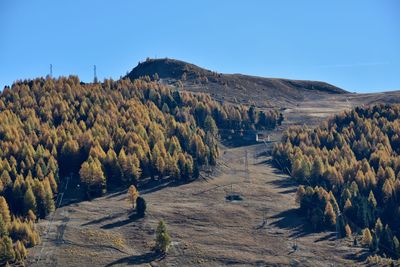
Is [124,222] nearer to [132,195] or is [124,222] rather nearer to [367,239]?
[132,195]

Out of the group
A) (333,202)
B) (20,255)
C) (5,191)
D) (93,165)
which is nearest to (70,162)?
(93,165)

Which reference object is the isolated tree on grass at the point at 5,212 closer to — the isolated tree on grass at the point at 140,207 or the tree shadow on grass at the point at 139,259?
the tree shadow on grass at the point at 139,259

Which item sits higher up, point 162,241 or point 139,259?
point 162,241

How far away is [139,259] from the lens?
130 meters

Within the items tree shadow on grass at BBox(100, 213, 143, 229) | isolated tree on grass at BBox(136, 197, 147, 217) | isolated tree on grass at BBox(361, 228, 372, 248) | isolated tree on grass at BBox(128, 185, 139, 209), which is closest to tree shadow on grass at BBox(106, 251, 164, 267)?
tree shadow on grass at BBox(100, 213, 143, 229)

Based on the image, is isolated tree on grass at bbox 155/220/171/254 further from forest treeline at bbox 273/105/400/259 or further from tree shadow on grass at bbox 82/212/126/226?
forest treeline at bbox 273/105/400/259

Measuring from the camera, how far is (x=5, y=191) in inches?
6275

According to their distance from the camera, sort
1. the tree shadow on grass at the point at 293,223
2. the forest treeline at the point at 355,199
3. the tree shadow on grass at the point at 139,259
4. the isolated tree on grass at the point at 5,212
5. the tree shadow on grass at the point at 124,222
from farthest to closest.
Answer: the tree shadow on grass at the point at 293,223
the forest treeline at the point at 355,199
the tree shadow on grass at the point at 124,222
the isolated tree on grass at the point at 5,212
the tree shadow on grass at the point at 139,259

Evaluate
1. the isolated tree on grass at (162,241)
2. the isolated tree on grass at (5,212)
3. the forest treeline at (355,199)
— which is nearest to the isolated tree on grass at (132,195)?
the isolated tree on grass at (162,241)

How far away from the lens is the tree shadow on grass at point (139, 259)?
127 metres

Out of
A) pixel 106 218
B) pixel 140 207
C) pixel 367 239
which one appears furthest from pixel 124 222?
pixel 367 239

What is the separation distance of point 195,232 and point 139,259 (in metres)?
20.3

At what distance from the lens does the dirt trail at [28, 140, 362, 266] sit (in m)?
A: 131

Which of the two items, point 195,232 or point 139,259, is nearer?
point 139,259
